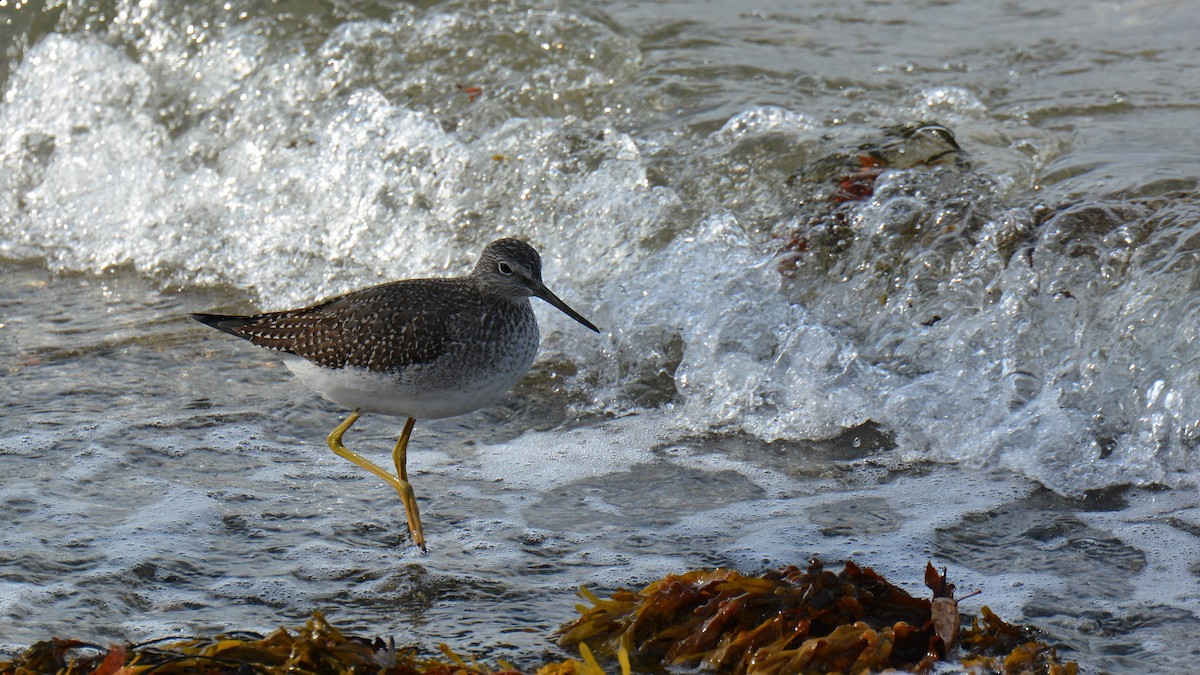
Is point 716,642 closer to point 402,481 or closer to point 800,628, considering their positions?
point 800,628

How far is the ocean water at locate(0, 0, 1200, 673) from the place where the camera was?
15.1 ft

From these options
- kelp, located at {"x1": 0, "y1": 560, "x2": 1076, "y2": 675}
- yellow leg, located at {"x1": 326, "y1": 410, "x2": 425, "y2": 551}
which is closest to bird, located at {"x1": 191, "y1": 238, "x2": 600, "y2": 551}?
yellow leg, located at {"x1": 326, "y1": 410, "x2": 425, "y2": 551}

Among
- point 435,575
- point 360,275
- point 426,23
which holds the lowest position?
point 435,575

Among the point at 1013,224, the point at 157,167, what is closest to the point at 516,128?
the point at 157,167

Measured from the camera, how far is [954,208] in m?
6.77

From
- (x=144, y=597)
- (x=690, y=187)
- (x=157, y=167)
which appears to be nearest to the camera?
(x=144, y=597)

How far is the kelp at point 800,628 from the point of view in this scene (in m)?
3.67

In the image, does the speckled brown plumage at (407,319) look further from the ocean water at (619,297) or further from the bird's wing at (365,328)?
→ the ocean water at (619,297)

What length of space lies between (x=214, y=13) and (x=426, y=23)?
182 centimetres

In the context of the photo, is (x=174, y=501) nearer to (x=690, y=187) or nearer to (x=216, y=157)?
(x=690, y=187)

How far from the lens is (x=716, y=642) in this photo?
381cm

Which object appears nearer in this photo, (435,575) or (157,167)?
(435,575)

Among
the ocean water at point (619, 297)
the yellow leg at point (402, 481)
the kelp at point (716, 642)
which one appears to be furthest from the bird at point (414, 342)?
the kelp at point (716, 642)

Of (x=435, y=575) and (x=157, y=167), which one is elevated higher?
(x=157, y=167)
